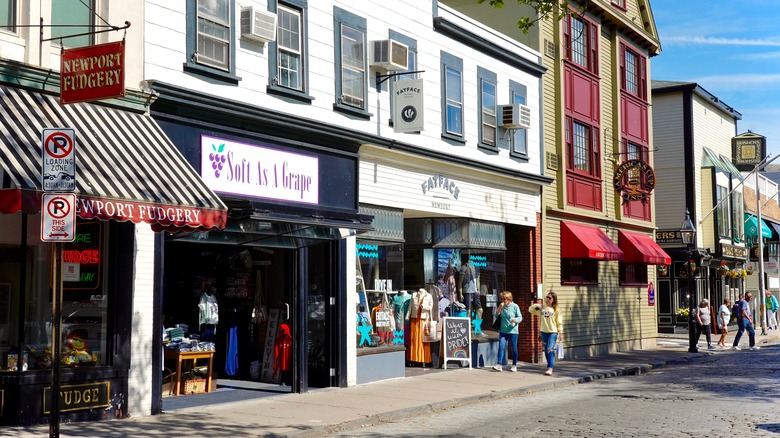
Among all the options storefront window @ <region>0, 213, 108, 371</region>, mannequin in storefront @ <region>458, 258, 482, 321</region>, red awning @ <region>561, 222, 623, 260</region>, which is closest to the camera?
storefront window @ <region>0, 213, 108, 371</region>

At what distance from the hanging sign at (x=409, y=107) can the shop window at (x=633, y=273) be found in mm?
13886

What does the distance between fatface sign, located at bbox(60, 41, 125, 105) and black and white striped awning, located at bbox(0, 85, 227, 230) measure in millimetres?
476

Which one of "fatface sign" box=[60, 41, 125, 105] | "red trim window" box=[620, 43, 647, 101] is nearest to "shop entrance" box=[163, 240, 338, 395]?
"fatface sign" box=[60, 41, 125, 105]

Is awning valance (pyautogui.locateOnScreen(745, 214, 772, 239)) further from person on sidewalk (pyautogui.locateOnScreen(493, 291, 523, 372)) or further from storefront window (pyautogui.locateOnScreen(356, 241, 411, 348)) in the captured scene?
storefront window (pyautogui.locateOnScreen(356, 241, 411, 348))

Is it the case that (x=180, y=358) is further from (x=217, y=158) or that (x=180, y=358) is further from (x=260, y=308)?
(x=217, y=158)

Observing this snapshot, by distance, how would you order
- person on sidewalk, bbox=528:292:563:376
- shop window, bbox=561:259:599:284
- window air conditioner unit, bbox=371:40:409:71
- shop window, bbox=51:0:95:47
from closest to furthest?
shop window, bbox=51:0:95:47 → window air conditioner unit, bbox=371:40:409:71 → person on sidewalk, bbox=528:292:563:376 → shop window, bbox=561:259:599:284

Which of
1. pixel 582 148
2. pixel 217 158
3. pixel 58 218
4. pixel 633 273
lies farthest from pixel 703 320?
pixel 58 218

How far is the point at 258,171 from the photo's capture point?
1532 cm

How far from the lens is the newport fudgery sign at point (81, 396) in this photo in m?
11.7

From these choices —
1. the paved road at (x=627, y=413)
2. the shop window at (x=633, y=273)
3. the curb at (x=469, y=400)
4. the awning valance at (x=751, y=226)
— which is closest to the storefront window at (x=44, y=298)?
the curb at (x=469, y=400)

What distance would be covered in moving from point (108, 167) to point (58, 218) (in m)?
2.81

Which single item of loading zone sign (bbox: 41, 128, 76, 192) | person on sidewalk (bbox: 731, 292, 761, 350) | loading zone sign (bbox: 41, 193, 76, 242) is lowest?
person on sidewalk (bbox: 731, 292, 761, 350)

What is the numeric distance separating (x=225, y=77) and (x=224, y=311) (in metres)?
4.74

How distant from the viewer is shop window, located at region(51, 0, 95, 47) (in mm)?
12234
